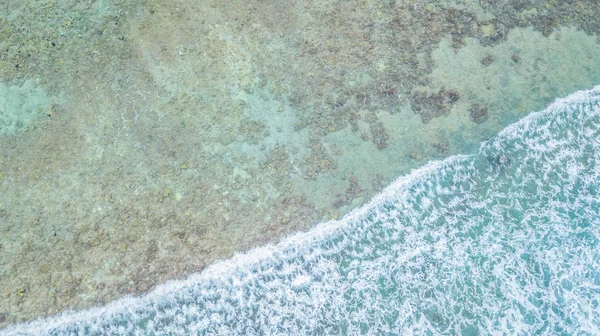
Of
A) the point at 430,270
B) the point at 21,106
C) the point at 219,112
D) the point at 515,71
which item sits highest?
the point at 21,106

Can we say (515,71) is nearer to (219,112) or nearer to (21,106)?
(219,112)

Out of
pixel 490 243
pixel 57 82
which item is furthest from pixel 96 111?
pixel 490 243

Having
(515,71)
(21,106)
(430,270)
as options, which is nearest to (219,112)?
(21,106)

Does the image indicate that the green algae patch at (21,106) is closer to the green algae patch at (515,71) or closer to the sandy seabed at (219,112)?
the sandy seabed at (219,112)

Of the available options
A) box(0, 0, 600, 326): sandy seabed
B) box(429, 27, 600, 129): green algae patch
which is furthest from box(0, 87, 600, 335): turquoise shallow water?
box(429, 27, 600, 129): green algae patch

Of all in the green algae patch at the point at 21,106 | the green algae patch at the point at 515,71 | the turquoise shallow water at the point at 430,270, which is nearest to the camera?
the turquoise shallow water at the point at 430,270

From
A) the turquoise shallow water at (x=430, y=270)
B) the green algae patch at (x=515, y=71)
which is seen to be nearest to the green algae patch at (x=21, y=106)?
the turquoise shallow water at (x=430, y=270)

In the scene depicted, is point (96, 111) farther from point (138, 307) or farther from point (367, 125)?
point (367, 125)
